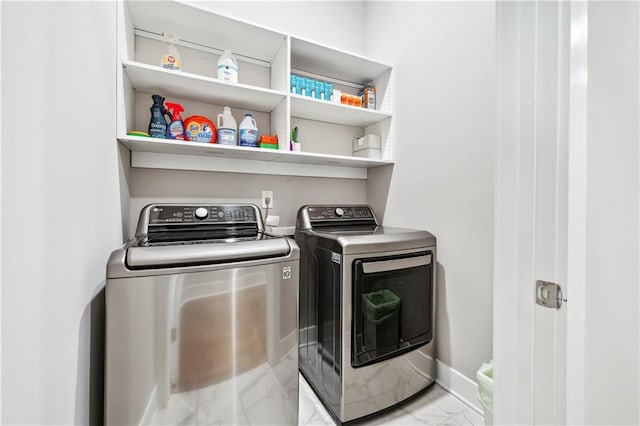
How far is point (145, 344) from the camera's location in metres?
0.92

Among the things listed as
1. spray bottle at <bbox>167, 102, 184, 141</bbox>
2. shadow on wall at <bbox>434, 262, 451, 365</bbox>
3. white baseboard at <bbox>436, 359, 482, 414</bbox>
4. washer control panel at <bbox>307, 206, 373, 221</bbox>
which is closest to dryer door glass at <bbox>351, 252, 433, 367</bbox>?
shadow on wall at <bbox>434, 262, 451, 365</bbox>

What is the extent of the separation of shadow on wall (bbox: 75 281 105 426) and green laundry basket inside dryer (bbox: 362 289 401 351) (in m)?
1.06

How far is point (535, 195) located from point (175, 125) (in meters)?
1.60

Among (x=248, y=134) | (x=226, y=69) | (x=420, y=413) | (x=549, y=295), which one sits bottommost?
(x=420, y=413)

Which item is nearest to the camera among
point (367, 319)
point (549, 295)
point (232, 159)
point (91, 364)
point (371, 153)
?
point (549, 295)

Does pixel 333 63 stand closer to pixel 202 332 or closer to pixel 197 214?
pixel 197 214

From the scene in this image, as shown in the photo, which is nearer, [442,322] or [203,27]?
[203,27]

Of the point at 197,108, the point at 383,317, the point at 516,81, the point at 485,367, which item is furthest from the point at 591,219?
the point at 197,108

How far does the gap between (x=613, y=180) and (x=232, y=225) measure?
143 cm

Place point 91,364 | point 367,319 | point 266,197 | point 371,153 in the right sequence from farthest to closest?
point 371,153
point 266,197
point 367,319
point 91,364

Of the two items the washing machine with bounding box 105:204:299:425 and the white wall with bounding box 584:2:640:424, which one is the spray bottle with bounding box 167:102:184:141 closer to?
the washing machine with bounding box 105:204:299:425

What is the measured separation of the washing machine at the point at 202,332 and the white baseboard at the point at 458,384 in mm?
957

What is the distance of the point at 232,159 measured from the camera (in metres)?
1.81

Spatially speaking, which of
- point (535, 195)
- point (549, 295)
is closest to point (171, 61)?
point (535, 195)
